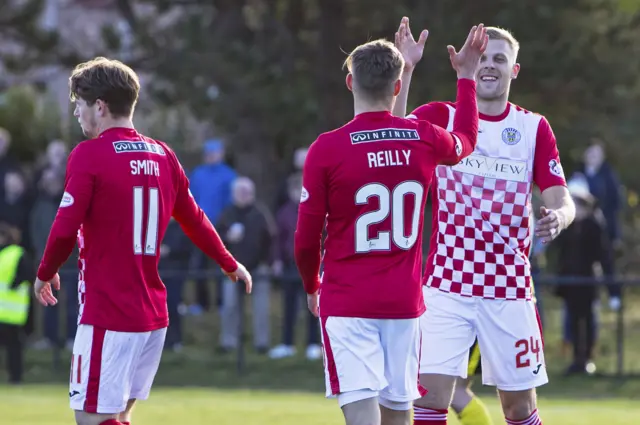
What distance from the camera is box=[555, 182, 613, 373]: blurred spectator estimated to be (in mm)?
14336

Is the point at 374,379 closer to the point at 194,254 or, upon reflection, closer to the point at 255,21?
the point at 194,254

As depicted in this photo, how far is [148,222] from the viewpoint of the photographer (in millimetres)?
6227

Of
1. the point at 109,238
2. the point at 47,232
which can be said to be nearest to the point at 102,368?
the point at 109,238

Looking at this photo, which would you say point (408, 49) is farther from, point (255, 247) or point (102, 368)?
point (255, 247)

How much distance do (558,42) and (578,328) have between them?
5.91 metres

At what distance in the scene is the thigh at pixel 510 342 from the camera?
690 cm

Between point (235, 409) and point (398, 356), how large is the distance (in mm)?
5382

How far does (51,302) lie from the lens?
6.44m

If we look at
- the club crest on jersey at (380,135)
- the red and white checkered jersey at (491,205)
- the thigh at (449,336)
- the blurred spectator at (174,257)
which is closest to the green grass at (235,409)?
the blurred spectator at (174,257)

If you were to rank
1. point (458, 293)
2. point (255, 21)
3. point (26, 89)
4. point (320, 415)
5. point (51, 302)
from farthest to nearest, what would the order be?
point (26, 89)
point (255, 21)
point (320, 415)
point (458, 293)
point (51, 302)

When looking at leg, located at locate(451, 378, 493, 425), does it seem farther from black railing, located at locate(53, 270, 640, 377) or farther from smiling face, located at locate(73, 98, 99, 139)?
black railing, located at locate(53, 270, 640, 377)

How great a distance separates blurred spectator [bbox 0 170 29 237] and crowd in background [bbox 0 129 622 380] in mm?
12

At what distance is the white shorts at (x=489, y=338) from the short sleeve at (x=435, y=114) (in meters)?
0.86

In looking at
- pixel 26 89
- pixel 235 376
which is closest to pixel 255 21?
pixel 235 376
